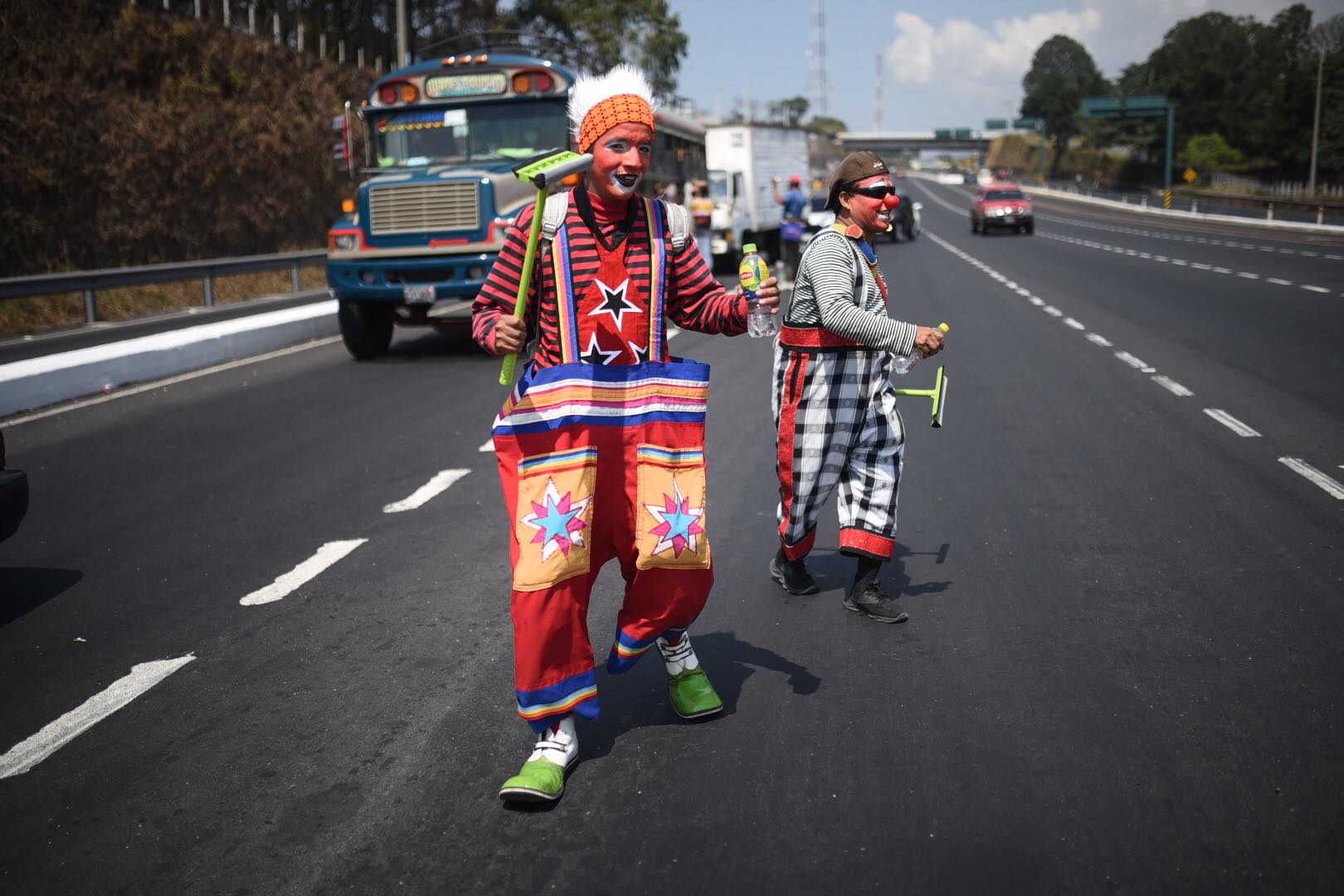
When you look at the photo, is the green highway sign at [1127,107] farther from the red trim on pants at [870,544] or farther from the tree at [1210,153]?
the red trim on pants at [870,544]

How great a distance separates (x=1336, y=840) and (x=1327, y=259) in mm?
26916

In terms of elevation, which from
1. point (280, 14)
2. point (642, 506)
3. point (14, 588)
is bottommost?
point (14, 588)

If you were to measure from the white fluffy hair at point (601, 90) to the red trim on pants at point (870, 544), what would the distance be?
1.94 metres

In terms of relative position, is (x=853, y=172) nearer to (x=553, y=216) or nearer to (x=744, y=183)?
(x=553, y=216)

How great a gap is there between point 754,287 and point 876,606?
1805 mm

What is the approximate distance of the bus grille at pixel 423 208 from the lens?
13234mm

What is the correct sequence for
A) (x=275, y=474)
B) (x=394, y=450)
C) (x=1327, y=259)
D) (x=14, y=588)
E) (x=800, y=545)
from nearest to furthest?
1. (x=800, y=545)
2. (x=14, y=588)
3. (x=275, y=474)
4. (x=394, y=450)
5. (x=1327, y=259)

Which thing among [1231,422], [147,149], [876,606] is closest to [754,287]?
[876,606]

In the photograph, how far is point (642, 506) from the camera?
12.0ft

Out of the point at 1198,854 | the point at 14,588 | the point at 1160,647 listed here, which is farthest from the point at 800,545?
the point at 14,588

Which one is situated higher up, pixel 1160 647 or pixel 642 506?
pixel 642 506

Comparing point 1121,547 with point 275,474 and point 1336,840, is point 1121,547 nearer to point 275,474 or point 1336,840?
point 1336,840

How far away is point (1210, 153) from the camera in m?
101

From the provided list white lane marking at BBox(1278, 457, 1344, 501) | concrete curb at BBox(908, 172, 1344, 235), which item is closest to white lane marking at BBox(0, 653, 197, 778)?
white lane marking at BBox(1278, 457, 1344, 501)
